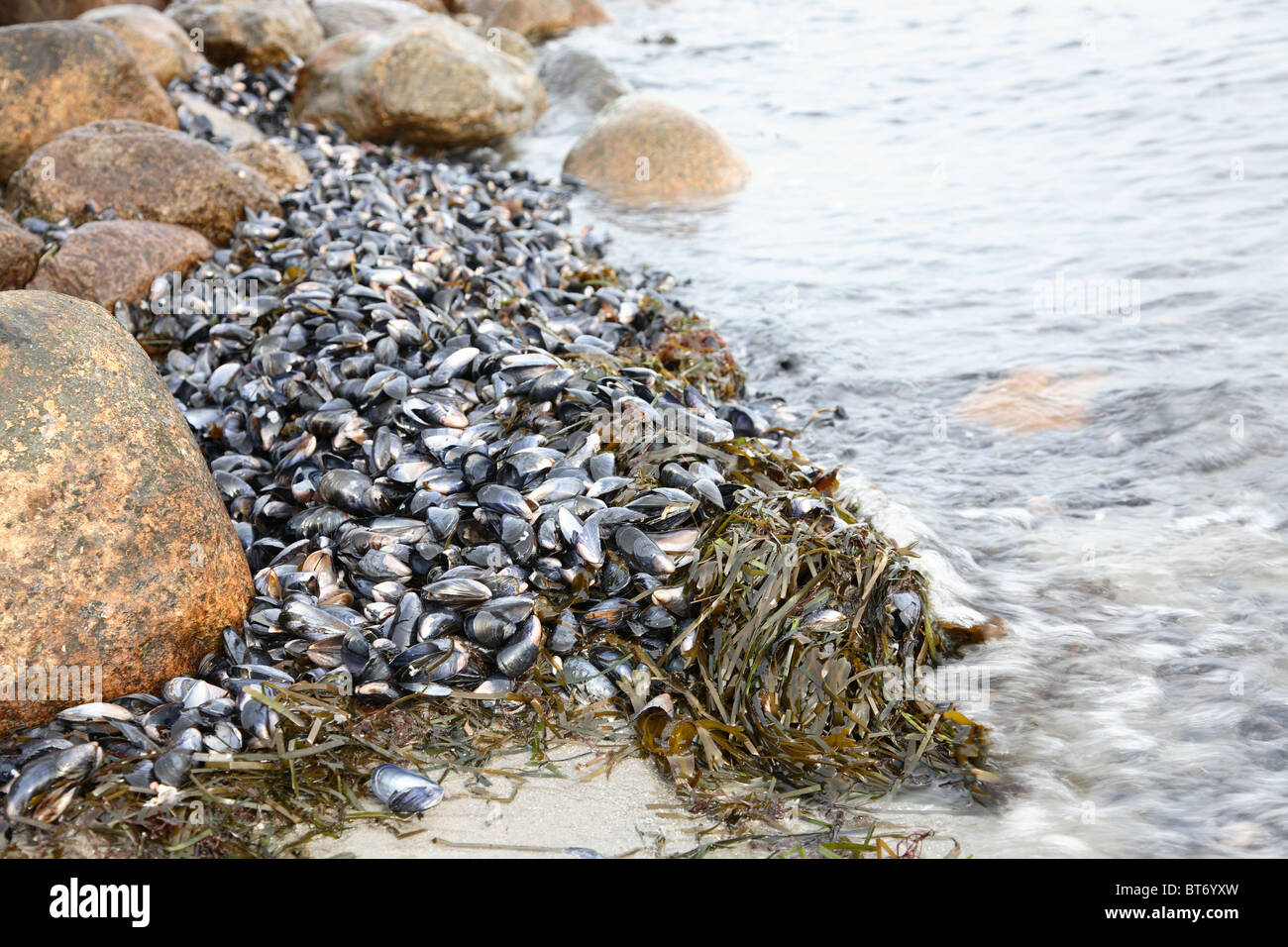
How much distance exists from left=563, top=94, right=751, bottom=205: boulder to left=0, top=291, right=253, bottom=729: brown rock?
6117mm

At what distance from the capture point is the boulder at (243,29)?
10055 mm

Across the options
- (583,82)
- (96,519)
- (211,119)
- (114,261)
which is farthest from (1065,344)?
(583,82)

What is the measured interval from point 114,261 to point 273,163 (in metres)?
2.31

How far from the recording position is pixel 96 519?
9.54ft

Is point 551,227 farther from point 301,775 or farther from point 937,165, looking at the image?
point 301,775

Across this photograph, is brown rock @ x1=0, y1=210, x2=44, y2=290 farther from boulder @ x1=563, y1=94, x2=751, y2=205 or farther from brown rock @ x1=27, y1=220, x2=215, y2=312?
boulder @ x1=563, y1=94, x2=751, y2=205

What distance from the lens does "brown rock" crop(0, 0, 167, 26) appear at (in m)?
10.0

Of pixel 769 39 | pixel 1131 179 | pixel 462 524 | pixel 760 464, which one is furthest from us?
pixel 769 39

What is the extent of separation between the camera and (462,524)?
349 cm

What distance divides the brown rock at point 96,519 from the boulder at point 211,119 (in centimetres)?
567

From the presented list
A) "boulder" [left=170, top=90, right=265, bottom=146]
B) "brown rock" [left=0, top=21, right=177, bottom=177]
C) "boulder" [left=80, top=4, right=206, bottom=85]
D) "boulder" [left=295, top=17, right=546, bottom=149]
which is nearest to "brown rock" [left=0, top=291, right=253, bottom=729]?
"brown rock" [left=0, top=21, right=177, bottom=177]
